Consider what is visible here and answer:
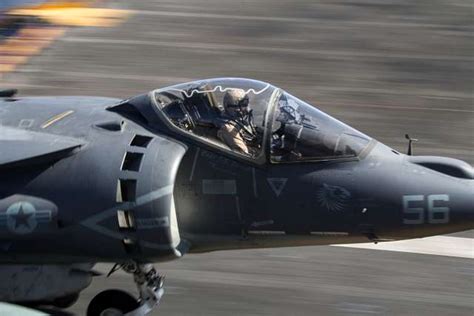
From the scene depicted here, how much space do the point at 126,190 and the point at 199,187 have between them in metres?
0.65

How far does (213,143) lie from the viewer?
7.81m

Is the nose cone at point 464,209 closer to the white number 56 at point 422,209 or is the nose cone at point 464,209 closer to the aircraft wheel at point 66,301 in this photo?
the white number 56 at point 422,209

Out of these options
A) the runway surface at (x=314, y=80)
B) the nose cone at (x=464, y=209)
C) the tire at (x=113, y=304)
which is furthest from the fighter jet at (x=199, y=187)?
the runway surface at (x=314, y=80)

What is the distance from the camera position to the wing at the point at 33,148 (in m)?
7.69

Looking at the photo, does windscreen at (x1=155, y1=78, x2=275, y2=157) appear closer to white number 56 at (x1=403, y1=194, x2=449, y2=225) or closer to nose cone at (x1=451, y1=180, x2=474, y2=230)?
white number 56 at (x1=403, y1=194, x2=449, y2=225)

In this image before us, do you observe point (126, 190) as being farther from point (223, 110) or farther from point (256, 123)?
point (256, 123)

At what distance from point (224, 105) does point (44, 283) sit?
2.22 metres

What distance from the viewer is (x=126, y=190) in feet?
24.8

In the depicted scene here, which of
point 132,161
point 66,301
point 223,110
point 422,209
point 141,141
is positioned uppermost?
point 223,110

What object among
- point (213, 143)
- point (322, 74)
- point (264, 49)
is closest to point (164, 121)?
point (213, 143)

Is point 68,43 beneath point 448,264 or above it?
above

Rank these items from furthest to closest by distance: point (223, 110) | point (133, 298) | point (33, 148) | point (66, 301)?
point (66, 301) → point (133, 298) → point (223, 110) → point (33, 148)

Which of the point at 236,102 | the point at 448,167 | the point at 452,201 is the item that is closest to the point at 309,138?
the point at 236,102

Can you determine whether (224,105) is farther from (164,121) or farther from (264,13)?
(264,13)
